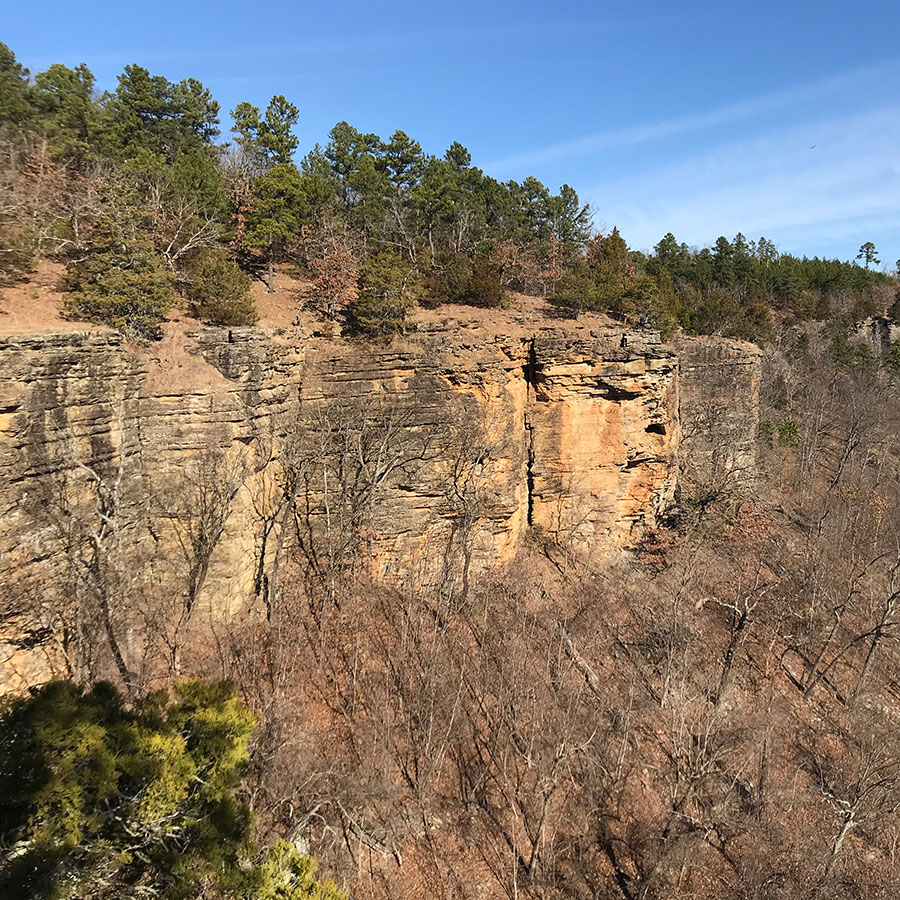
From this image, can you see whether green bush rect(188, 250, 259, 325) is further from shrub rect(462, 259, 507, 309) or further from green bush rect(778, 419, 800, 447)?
green bush rect(778, 419, 800, 447)

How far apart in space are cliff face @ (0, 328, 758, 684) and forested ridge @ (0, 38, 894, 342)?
247cm

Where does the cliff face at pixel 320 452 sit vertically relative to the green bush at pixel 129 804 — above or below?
above

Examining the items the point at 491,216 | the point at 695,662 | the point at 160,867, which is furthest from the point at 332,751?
the point at 491,216

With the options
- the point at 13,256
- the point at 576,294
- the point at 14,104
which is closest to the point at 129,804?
the point at 13,256

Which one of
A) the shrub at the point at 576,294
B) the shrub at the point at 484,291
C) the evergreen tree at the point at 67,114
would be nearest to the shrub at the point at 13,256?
the evergreen tree at the point at 67,114

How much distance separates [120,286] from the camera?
53.3ft

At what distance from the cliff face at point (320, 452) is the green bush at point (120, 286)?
1213mm

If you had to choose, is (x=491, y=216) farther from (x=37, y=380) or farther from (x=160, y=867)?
(x=160, y=867)

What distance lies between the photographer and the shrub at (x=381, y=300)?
2122 centimetres

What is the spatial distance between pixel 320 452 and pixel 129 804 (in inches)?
561

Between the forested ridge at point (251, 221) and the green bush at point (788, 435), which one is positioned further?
the green bush at point (788, 435)

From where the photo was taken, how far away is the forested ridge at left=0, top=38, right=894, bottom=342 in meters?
17.7

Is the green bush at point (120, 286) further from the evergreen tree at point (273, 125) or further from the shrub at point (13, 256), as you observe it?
the evergreen tree at point (273, 125)

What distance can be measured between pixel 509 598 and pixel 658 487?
9.76 metres
